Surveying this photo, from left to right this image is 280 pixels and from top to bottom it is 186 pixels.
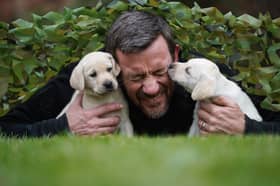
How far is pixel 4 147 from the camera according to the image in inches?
176

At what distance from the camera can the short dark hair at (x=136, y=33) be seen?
18.1 feet

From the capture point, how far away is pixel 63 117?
5.63 metres

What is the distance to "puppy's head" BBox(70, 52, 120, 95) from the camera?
17.8 ft

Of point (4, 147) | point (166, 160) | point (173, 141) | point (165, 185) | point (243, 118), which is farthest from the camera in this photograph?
point (243, 118)

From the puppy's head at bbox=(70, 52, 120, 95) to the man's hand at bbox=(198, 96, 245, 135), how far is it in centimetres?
67

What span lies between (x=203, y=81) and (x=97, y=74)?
75 centimetres

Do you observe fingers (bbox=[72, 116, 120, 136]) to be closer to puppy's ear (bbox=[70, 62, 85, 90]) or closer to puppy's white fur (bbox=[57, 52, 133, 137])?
puppy's white fur (bbox=[57, 52, 133, 137])

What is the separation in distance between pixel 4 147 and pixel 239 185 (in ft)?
6.18

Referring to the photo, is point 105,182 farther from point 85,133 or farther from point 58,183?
point 85,133

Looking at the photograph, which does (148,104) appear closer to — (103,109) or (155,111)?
(155,111)

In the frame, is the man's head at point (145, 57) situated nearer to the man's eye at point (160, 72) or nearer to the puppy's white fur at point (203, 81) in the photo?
the man's eye at point (160, 72)

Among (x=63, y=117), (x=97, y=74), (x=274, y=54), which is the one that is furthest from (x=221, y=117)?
(x=274, y=54)

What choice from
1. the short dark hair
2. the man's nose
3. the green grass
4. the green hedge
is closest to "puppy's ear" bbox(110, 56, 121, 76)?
the short dark hair

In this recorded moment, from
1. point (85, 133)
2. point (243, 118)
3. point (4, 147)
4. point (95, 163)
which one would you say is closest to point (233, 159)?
point (95, 163)
